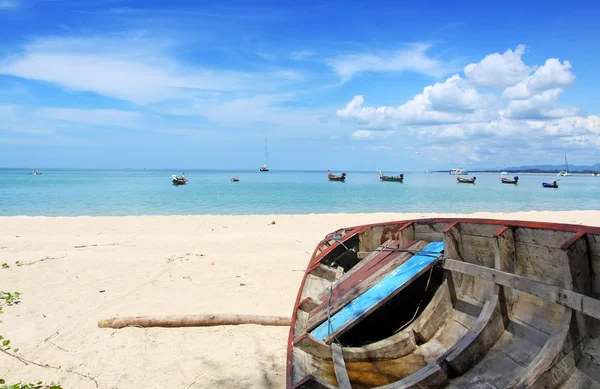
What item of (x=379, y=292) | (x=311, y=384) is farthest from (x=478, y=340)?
(x=311, y=384)

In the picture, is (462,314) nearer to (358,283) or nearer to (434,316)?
(434,316)

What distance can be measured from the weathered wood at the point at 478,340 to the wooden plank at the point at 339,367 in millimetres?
802

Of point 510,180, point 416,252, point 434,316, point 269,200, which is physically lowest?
point 510,180

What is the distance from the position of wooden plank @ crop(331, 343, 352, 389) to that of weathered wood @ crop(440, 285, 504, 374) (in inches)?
31.6

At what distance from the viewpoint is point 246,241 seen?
13219mm

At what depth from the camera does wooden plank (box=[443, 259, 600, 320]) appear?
2.64 m

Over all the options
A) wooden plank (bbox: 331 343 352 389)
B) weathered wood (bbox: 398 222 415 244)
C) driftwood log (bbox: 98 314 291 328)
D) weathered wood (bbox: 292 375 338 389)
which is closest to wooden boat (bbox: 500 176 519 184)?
weathered wood (bbox: 398 222 415 244)

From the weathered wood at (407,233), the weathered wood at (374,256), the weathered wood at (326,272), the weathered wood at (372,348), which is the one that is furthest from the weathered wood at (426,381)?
the weathered wood at (326,272)

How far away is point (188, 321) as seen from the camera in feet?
20.3

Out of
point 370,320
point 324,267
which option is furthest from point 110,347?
point 370,320

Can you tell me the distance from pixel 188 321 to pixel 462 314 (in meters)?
4.02

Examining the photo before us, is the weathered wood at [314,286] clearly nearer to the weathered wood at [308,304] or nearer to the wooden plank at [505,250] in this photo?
the weathered wood at [308,304]

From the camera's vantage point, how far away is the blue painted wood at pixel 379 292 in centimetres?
417

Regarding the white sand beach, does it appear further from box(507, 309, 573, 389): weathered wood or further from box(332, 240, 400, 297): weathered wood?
box(507, 309, 573, 389): weathered wood
